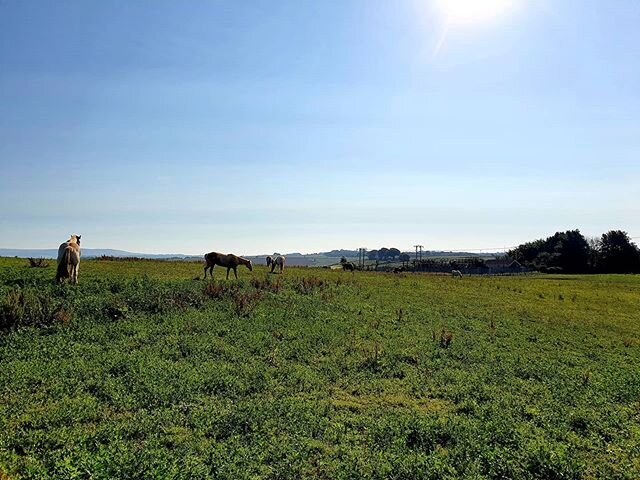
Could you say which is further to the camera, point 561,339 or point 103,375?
point 561,339

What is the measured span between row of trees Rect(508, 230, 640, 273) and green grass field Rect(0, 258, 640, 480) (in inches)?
3825

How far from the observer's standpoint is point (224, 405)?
10328 mm

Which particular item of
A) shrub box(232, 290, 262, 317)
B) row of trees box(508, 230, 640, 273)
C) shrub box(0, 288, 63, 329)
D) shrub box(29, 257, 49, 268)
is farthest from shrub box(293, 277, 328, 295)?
row of trees box(508, 230, 640, 273)

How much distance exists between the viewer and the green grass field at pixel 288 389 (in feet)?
26.7

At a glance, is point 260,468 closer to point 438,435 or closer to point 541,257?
point 438,435

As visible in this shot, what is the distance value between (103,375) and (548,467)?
388 inches

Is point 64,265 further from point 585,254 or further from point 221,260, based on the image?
point 585,254

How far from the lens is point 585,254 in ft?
368

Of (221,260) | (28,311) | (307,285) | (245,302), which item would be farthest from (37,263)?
(307,285)

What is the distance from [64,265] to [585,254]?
4692 inches

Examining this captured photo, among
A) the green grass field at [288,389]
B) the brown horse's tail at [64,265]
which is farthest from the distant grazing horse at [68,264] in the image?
the green grass field at [288,389]

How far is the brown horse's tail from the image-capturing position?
62.9 feet

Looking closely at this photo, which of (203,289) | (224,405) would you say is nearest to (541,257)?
(203,289)

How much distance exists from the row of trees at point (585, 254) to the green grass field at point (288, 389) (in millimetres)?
97153
